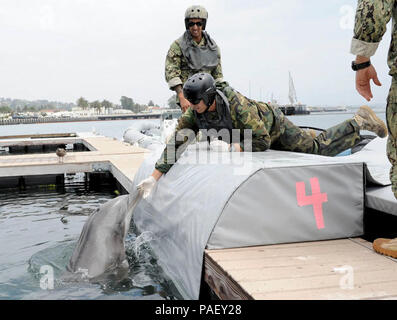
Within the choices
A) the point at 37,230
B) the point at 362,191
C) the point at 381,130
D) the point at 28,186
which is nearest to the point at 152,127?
the point at 28,186

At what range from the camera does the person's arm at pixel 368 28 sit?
2793 mm

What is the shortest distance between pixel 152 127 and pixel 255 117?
22746 mm

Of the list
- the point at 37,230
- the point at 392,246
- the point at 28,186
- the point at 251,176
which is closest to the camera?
the point at 392,246

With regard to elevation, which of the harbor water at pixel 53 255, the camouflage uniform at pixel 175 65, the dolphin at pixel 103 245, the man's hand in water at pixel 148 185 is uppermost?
the camouflage uniform at pixel 175 65

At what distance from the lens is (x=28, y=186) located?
12.1 m

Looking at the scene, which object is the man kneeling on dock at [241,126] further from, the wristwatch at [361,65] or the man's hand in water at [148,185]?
the wristwatch at [361,65]

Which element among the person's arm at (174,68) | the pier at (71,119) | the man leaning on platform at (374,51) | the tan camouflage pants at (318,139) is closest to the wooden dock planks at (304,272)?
the man leaning on platform at (374,51)

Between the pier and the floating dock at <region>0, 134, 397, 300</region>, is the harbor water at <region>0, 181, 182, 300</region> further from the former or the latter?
the pier

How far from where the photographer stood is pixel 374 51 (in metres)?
2.94

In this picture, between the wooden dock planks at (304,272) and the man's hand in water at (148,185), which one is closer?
the wooden dock planks at (304,272)

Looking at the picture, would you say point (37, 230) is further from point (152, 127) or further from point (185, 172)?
point (152, 127)

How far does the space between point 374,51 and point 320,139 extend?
2829 millimetres

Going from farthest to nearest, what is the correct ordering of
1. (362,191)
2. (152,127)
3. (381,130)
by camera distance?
(152,127) → (381,130) → (362,191)

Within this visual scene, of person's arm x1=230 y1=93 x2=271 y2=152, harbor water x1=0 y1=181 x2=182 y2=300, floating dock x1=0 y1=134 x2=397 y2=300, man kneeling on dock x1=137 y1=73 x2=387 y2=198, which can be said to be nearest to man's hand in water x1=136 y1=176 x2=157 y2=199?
man kneeling on dock x1=137 y1=73 x2=387 y2=198
